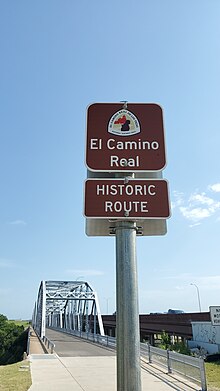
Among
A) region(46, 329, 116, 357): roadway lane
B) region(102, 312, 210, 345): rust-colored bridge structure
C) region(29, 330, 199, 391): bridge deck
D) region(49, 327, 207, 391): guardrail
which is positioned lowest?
region(46, 329, 116, 357): roadway lane

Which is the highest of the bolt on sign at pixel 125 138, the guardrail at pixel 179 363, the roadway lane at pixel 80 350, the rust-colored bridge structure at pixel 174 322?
the bolt on sign at pixel 125 138

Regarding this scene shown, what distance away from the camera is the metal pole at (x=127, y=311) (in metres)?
3.30

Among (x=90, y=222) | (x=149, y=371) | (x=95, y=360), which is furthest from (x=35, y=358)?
(x=90, y=222)

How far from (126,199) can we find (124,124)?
928 millimetres

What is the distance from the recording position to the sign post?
3.41m

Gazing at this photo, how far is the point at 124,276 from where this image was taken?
3.57m

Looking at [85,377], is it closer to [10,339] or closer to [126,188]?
[126,188]

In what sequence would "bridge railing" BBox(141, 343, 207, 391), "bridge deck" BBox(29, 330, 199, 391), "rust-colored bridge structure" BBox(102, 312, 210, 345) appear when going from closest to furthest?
"bridge railing" BBox(141, 343, 207, 391) < "bridge deck" BBox(29, 330, 199, 391) < "rust-colored bridge structure" BBox(102, 312, 210, 345)

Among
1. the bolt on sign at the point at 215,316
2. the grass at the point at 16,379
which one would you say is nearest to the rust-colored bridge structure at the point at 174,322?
→ the grass at the point at 16,379

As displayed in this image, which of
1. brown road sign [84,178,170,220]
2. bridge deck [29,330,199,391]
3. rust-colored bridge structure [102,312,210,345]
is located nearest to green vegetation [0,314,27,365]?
rust-colored bridge structure [102,312,210,345]

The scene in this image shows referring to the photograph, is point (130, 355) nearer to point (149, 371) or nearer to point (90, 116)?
point (90, 116)

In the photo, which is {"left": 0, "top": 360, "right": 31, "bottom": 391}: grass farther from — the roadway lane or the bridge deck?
the roadway lane

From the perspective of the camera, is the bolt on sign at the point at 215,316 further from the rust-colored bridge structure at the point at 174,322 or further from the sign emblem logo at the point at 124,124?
the rust-colored bridge structure at the point at 174,322

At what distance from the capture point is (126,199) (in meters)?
3.88
